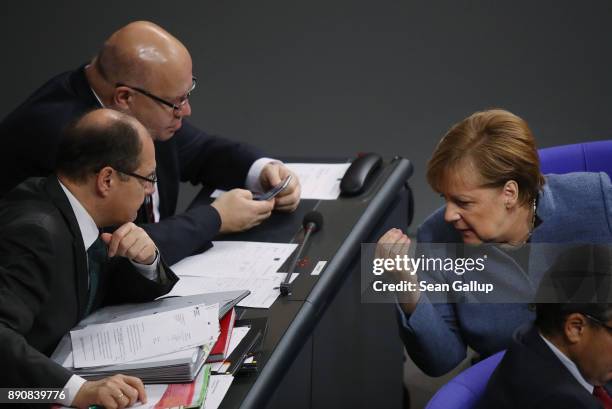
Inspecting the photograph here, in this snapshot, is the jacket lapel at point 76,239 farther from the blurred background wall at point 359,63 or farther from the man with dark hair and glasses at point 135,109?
the blurred background wall at point 359,63

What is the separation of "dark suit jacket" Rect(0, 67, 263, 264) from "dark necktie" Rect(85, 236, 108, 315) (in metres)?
0.25

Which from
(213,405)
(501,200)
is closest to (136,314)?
(213,405)

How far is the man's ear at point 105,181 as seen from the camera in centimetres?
158

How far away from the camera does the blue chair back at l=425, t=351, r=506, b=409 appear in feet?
4.57

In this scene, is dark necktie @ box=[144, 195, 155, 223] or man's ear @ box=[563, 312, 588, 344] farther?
dark necktie @ box=[144, 195, 155, 223]

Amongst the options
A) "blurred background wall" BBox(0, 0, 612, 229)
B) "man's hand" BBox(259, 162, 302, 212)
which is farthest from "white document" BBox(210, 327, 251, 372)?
"blurred background wall" BBox(0, 0, 612, 229)

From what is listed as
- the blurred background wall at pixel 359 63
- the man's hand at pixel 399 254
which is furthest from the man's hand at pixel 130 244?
the blurred background wall at pixel 359 63

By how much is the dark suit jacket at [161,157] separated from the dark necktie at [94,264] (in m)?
0.25

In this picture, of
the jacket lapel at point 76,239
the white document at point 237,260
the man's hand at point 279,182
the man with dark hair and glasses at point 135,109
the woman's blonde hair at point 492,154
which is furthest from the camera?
the man's hand at point 279,182

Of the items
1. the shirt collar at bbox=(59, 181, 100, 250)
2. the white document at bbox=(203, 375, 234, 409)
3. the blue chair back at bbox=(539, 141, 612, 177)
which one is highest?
the shirt collar at bbox=(59, 181, 100, 250)

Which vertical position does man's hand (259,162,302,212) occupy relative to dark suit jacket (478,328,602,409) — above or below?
below

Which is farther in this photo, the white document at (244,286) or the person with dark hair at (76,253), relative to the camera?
the white document at (244,286)

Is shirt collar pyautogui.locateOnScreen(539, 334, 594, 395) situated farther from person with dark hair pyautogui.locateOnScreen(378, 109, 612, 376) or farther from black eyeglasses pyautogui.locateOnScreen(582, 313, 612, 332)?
person with dark hair pyautogui.locateOnScreen(378, 109, 612, 376)

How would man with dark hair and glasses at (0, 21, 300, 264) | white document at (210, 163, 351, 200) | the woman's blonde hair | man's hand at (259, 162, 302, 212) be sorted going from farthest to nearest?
1. white document at (210, 163, 351, 200)
2. man's hand at (259, 162, 302, 212)
3. man with dark hair and glasses at (0, 21, 300, 264)
4. the woman's blonde hair
